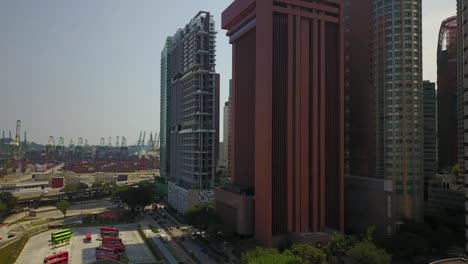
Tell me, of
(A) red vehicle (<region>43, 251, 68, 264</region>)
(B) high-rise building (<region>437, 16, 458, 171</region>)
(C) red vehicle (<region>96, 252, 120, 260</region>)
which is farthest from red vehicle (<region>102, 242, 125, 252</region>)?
(B) high-rise building (<region>437, 16, 458, 171</region>)

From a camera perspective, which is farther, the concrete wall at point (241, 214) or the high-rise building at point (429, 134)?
the high-rise building at point (429, 134)

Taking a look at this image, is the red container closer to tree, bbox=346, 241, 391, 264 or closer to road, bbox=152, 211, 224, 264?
road, bbox=152, 211, 224, 264

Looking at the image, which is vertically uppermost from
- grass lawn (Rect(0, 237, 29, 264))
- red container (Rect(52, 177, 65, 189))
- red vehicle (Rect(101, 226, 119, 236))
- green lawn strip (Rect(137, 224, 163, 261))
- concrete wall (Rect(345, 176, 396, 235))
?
concrete wall (Rect(345, 176, 396, 235))

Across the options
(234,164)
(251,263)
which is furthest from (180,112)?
(251,263)

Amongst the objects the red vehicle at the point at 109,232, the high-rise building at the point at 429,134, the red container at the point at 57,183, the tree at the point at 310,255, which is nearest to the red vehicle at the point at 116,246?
the red vehicle at the point at 109,232

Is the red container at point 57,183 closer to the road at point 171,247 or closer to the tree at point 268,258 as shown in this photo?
the road at point 171,247

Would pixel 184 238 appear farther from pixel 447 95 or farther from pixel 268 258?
pixel 447 95
